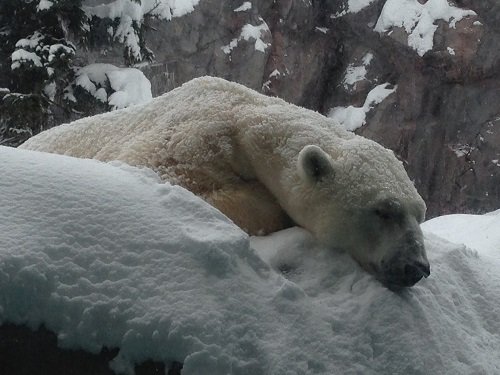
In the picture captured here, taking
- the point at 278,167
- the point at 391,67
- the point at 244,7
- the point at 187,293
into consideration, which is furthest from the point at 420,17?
the point at 187,293

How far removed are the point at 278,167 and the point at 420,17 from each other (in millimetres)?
11673

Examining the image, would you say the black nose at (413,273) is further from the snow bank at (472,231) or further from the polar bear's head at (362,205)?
the snow bank at (472,231)

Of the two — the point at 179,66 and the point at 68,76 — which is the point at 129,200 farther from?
the point at 179,66

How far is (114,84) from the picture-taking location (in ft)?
24.1

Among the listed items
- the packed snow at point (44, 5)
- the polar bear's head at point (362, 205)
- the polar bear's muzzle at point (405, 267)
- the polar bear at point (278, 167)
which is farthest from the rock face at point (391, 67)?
the polar bear's muzzle at point (405, 267)

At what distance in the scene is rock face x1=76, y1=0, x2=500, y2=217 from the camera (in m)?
13.0

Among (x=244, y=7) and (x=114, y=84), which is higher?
(x=244, y=7)

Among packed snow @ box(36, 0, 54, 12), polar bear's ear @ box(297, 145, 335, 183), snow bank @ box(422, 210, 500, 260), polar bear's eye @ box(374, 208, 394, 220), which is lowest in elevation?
snow bank @ box(422, 210, 500, 260)

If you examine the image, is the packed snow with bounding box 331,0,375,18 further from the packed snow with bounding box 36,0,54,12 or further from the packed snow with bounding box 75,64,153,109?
the packed snow with bounding box 36,0,54,12

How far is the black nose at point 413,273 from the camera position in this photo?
211 cm

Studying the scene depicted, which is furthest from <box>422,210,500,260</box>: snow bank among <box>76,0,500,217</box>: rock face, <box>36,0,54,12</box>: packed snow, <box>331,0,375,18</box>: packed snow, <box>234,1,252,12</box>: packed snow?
<box>331,0,375,18</box>: packed snow

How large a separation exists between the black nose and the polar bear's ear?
1.81 feet

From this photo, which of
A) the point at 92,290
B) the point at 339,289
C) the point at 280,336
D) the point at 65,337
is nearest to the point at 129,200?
the point at 92,290

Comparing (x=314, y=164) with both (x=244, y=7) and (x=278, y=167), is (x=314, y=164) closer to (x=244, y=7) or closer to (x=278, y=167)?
(x=278, y=167)
